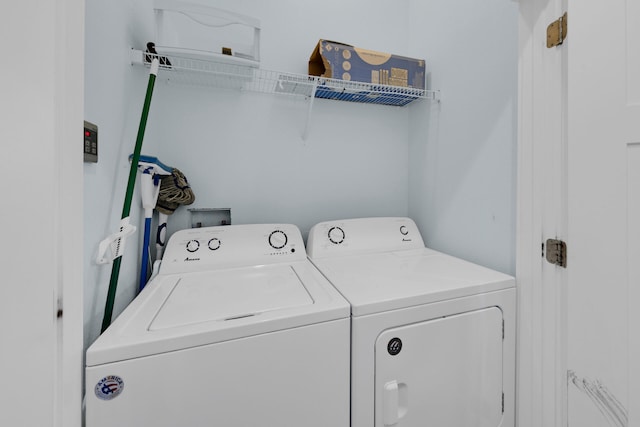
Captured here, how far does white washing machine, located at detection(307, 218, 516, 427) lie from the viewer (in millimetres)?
953

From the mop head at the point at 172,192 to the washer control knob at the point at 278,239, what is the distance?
0.55 metres

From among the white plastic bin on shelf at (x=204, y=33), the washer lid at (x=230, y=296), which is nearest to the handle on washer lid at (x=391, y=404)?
the washer lid at (x=230, y=296)

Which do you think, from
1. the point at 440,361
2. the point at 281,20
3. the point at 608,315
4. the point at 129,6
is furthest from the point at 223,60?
the point at 608,315

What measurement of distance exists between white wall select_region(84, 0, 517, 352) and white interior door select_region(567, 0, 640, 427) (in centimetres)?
34

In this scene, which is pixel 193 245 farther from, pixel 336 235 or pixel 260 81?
pixel 260 81

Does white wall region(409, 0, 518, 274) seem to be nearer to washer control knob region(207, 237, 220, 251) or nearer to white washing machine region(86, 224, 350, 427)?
white washing machine region(86, 224, 350, 427)

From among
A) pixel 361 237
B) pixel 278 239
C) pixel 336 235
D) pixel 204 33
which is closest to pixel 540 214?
pixel 361 237

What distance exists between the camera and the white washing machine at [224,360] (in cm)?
71

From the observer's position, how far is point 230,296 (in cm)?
106

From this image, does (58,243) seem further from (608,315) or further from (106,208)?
(608,315)

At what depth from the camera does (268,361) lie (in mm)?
831

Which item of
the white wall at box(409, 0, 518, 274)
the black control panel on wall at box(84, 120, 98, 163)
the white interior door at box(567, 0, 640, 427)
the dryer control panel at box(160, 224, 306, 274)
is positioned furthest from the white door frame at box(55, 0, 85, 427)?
the white wall at box(409, 0, 518, 274)

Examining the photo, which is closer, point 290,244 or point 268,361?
point 268,361

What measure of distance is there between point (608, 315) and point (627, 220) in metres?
0.32
